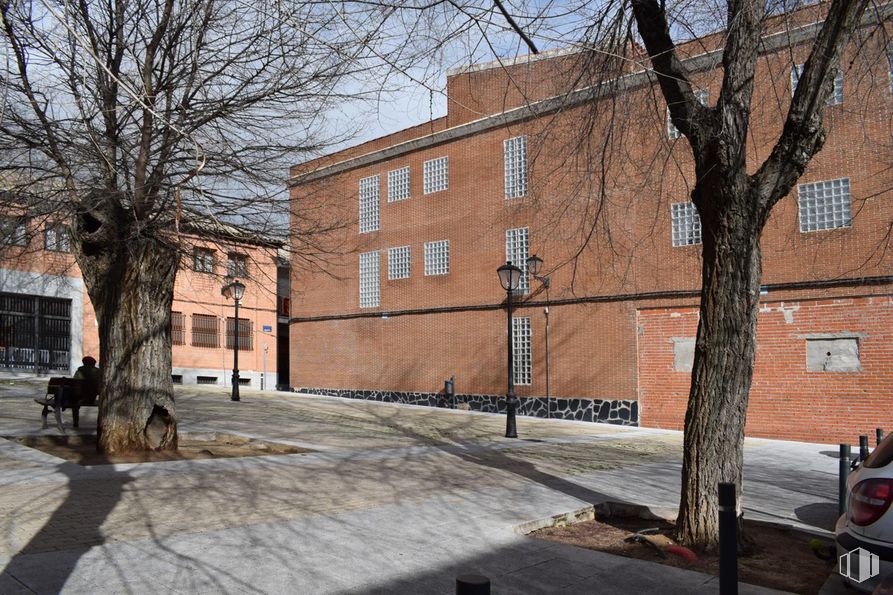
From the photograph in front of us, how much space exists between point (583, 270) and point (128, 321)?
594 inches

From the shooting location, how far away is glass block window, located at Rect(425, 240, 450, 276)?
1051 inches

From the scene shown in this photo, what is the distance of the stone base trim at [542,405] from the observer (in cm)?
2150

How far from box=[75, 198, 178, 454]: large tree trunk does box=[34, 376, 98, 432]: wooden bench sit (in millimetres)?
2069

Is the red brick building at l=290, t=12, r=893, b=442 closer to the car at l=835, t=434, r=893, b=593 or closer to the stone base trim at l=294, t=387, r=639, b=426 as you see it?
the stone base trim at l=294, t=387, r=639, b=426

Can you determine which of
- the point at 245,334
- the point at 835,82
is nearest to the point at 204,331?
the point at 245,334

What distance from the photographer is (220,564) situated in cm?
517

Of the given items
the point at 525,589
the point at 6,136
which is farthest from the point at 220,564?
the point at 6,136

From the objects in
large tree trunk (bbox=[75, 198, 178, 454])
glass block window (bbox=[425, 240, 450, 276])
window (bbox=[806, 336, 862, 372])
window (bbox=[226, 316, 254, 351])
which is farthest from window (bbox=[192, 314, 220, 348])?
window (bbox=[806, 336, 862, 372])

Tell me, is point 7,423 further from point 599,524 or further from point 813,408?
point 813,408

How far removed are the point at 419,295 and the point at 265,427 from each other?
13.2m

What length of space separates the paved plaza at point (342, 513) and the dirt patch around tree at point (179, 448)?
0.42 meters

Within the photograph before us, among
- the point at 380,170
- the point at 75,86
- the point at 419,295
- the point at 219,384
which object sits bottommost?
the point at 219,384

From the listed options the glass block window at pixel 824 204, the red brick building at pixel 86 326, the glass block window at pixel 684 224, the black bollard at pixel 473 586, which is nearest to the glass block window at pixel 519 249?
the glass block window at pixel 684 224

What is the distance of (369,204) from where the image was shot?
29938 mm
